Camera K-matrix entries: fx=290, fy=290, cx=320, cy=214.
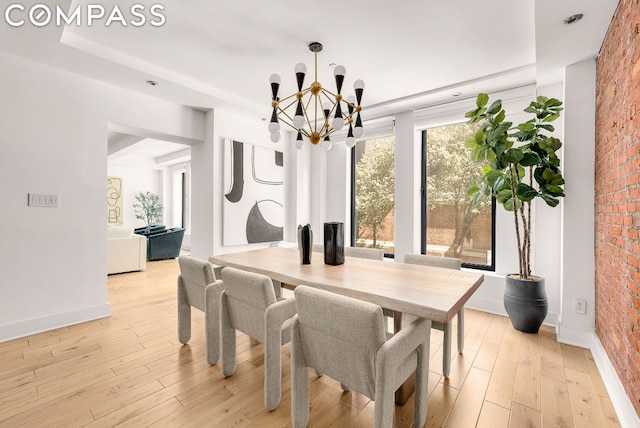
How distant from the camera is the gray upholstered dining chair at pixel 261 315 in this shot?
5.36 feet

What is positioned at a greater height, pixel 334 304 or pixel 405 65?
pixel 405 65

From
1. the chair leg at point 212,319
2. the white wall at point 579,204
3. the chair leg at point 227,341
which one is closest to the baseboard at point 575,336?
the white wall at point 579,204

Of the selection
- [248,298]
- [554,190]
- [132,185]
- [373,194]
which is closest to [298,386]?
[248,298]

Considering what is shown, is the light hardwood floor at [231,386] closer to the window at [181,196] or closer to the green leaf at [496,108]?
the green leaf at [496,108]

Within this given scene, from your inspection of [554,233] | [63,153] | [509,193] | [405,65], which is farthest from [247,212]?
[554,233]

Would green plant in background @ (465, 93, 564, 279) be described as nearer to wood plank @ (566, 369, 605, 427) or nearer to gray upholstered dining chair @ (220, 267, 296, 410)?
wood plank @ (566, 369, 605, 427)

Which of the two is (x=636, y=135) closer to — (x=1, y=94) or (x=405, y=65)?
(x=405, y=65)

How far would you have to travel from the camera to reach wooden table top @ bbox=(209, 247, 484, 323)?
1.41 m

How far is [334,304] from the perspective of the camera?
4.11ft

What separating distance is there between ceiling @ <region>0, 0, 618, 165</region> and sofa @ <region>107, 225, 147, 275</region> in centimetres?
289

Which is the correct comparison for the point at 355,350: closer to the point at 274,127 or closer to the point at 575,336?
the point at 274,127

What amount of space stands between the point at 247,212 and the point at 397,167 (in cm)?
230

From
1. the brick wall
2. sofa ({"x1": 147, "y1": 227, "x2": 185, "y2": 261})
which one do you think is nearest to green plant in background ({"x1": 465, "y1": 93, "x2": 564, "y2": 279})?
the brick wall

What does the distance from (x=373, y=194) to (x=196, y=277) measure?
125 inches
